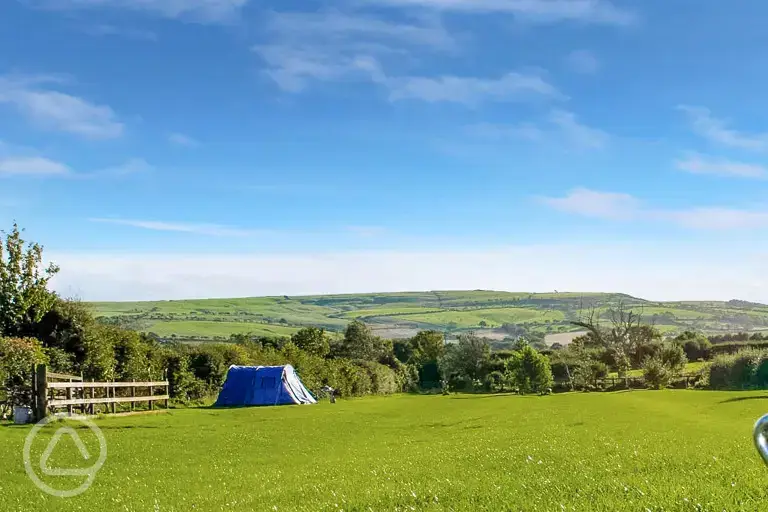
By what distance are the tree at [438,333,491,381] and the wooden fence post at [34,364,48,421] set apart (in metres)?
68.3

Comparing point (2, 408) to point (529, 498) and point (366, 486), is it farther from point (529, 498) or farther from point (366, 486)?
point (529, 498)

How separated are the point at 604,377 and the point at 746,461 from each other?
66530mm

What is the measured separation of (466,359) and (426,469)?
84467 millimetres

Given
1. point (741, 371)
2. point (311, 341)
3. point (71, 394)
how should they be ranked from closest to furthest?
point (71, 394)
point (741, 371)
point (311, 341)

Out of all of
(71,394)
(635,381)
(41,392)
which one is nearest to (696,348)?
(635,381)

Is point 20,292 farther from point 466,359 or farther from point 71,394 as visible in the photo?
point 466,359

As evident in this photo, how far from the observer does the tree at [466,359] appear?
310 feet

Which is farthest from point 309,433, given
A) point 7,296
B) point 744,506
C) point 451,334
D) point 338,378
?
point 451,334

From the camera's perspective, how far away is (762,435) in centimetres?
368

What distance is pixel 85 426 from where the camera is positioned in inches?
1149

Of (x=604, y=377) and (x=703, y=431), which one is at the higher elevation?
(x=703, y=431)

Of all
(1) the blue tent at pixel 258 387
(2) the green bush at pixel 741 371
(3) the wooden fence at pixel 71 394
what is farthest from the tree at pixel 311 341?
(2) the green bush at pixel 741 371

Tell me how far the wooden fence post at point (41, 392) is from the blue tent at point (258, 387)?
23.1m

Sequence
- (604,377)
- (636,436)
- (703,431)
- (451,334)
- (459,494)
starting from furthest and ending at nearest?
1. (451,334)
2. (604,377)
3. (703,431)
4. (636,436)
5. (459,494)
